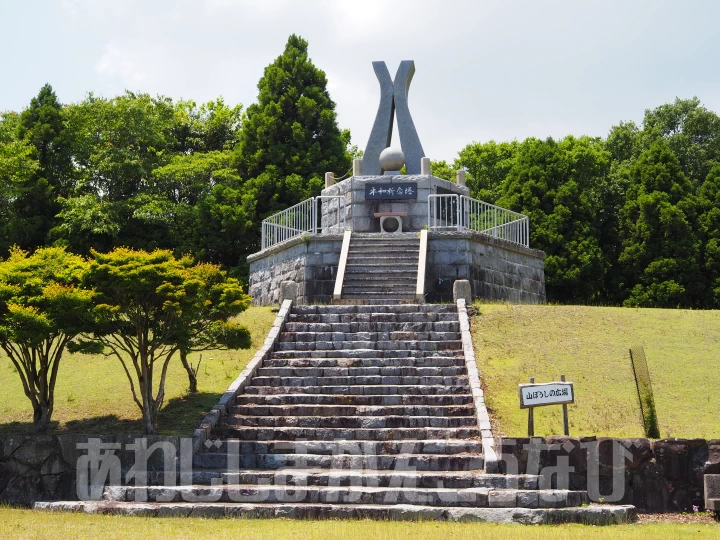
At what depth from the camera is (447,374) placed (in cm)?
1571

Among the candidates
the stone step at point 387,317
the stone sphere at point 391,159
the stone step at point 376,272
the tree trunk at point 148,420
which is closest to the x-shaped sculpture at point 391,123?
the stone sphere at point 391,159

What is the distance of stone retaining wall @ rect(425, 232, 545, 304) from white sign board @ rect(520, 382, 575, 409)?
8549 mm

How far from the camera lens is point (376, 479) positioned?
12289 millimetres

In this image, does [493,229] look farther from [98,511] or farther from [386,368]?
[98,511]

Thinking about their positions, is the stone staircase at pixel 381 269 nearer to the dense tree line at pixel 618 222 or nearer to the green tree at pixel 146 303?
the green tree at pixel 146 303

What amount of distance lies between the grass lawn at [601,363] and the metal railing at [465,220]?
3.91 metres

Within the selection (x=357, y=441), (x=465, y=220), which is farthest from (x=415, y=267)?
(x=357, y=441)

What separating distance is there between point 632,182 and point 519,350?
17.7 meters

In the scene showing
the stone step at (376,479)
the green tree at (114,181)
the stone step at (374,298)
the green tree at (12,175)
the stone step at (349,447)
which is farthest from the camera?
the green tree at (114,181)

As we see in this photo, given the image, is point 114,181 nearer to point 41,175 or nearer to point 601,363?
point 41,175

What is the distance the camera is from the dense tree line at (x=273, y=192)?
3033cm

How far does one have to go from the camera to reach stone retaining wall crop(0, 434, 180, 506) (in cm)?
1314

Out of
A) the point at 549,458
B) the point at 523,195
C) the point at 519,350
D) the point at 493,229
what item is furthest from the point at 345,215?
the point at 549,458

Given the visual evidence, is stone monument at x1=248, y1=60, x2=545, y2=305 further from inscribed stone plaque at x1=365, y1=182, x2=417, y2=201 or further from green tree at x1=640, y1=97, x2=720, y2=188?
green tree at x1=640, y1=97, x2=720, y2=188
